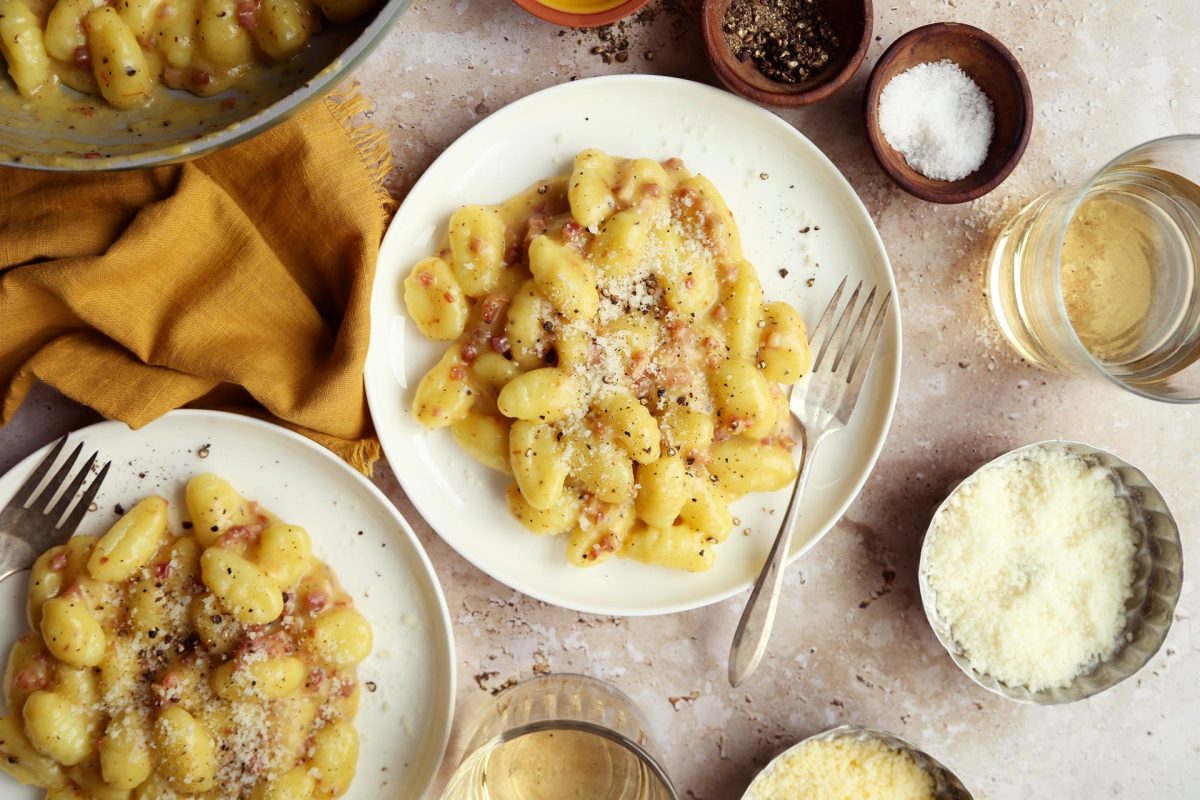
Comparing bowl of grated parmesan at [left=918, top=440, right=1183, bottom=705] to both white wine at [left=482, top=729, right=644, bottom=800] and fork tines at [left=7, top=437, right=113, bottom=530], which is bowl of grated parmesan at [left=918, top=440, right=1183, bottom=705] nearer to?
white wine at [left=482, top=729, right=644, bottom=800]

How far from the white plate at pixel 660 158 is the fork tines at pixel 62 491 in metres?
0.47

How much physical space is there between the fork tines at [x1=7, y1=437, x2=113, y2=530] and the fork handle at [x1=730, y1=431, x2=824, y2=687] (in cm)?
110

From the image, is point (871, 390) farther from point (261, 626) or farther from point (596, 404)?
point (261, 626)

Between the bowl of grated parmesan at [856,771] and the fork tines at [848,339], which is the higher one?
the fork tines at [848,339]

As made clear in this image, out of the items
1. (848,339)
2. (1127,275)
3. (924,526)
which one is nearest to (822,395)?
(848,339)

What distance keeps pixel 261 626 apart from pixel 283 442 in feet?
0.97

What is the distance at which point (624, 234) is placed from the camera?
1.45 meters

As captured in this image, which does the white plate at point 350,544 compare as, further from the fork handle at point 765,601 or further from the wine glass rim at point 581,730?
the fork handle at point 765,601

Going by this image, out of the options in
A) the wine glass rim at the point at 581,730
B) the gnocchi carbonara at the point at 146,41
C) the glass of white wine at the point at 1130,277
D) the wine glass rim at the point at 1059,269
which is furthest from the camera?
the glass of white wine at the point at 1130,277

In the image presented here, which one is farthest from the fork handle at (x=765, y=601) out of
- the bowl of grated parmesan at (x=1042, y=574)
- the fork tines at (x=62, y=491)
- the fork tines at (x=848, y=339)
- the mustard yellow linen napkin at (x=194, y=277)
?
the fork tines at (x=62, y=491)

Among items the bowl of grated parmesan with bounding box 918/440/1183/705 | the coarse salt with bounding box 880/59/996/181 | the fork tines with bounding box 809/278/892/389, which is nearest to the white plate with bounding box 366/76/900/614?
the fork tines with bounding box 809/278/892/389

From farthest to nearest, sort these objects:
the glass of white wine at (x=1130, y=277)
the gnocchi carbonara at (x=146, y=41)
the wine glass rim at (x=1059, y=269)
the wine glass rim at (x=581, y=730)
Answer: the glass of white wine at (x=1130, y=277) → the wine glass rim at (x=1059, y=269) → the wine glass rim at (x=581, y=730) → the gnocchi carbonara at (x=146, y=41)

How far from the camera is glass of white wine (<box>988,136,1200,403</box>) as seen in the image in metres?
1.62

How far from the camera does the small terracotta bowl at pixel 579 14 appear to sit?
1519mm
